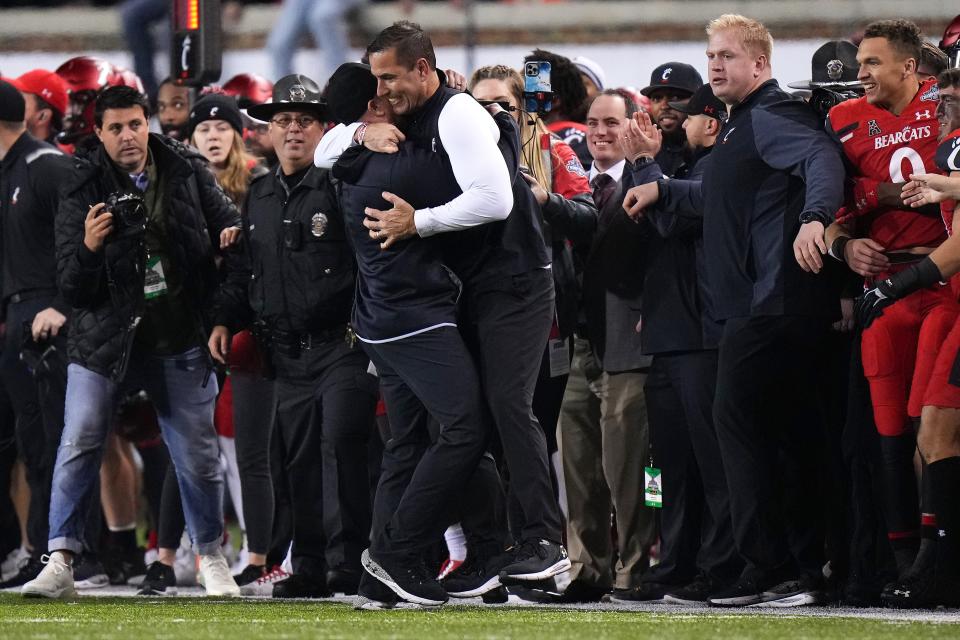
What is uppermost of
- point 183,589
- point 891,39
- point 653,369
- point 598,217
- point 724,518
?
point 891,39

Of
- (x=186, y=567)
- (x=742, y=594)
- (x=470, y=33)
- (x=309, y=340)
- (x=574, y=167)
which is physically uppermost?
(x=470, y=33)

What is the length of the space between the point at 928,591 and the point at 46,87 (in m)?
5.77

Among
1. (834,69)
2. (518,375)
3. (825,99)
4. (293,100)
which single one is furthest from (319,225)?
(834,69)

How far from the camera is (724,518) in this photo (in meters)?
7.56

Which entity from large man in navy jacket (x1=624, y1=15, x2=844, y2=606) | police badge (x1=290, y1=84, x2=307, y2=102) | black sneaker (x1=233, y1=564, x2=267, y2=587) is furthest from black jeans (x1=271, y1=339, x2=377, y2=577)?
large man in navy jacket (x1=624, y1=15, x2=844, y2=606)

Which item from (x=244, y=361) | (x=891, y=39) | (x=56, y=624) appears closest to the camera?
(x=56, y=624)

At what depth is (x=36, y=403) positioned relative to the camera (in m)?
9.34

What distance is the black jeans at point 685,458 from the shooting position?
7617mm

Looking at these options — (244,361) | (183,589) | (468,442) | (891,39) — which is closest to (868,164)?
(891,39)

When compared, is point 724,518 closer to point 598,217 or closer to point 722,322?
point 722,322

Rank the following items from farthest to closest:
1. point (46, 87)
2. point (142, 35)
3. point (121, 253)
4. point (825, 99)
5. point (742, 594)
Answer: point (142, 35) → point (46, 87) → point (121, 253) → point (825, 99) → point (742, 594)

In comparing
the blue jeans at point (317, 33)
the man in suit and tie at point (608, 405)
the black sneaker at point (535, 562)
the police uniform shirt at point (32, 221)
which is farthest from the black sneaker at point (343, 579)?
the blue jeans at point (317, 33)

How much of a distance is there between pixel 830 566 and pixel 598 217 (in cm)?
178

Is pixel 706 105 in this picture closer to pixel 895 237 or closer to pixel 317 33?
pixel 895 237
